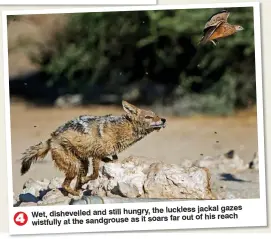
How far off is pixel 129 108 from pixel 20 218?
801 millimetres

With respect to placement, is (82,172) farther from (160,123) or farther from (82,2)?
(82,2)

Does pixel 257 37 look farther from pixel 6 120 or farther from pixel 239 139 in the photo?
pixel 6 120

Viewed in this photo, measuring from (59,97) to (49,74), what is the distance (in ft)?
0.43

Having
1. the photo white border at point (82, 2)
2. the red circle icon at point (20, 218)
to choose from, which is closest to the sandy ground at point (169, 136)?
the red circle icon at point (20, 218)

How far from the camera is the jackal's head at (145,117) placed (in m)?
3.28

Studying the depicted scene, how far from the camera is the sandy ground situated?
3240mm

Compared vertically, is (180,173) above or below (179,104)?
below

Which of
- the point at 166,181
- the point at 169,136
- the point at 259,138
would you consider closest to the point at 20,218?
the point at 166,181

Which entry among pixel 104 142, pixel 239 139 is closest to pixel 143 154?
pixel 104 142

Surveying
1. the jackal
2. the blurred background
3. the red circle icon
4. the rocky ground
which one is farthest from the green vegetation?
the red circle icon

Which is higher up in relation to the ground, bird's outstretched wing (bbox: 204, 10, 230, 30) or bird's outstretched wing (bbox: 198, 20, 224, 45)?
bird's outstretched wing (bbox: 204, 10, 230, 30)

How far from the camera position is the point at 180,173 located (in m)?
3.28

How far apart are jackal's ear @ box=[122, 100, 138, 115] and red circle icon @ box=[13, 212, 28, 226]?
76 cm

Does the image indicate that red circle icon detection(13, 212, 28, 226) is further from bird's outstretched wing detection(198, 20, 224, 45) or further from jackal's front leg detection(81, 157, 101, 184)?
bird's outstretched wing detection(198, 20, 224, 45)
